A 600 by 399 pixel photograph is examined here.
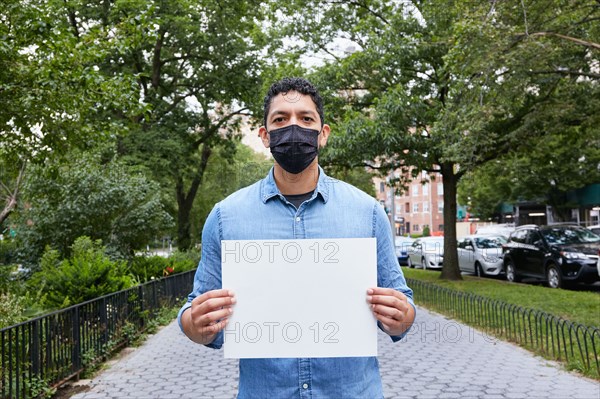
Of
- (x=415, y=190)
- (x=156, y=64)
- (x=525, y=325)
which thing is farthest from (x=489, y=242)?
(x=415, y=190)

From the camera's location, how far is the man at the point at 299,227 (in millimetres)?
2246

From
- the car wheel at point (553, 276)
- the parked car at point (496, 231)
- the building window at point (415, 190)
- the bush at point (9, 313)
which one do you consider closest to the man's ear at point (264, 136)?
the bush at point (9, 313)

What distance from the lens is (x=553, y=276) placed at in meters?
17.5

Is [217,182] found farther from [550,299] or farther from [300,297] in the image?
[300,297]

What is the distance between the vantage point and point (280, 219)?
2387 mm

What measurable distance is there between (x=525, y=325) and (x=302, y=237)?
27.3 feet

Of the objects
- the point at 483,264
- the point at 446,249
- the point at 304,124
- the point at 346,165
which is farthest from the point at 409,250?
the point at 304,124

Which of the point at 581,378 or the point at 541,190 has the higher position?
the point at 541,190

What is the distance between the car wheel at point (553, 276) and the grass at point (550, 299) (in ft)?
2.99

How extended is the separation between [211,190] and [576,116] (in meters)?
25.5

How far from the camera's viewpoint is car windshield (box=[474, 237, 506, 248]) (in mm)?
23219

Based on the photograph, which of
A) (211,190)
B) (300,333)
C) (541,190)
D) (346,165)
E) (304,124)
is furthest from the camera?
(541,190)

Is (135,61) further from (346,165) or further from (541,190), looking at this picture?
(541,190)

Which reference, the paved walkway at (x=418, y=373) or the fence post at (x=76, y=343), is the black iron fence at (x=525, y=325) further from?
the fence post at (x=76, y=343)
